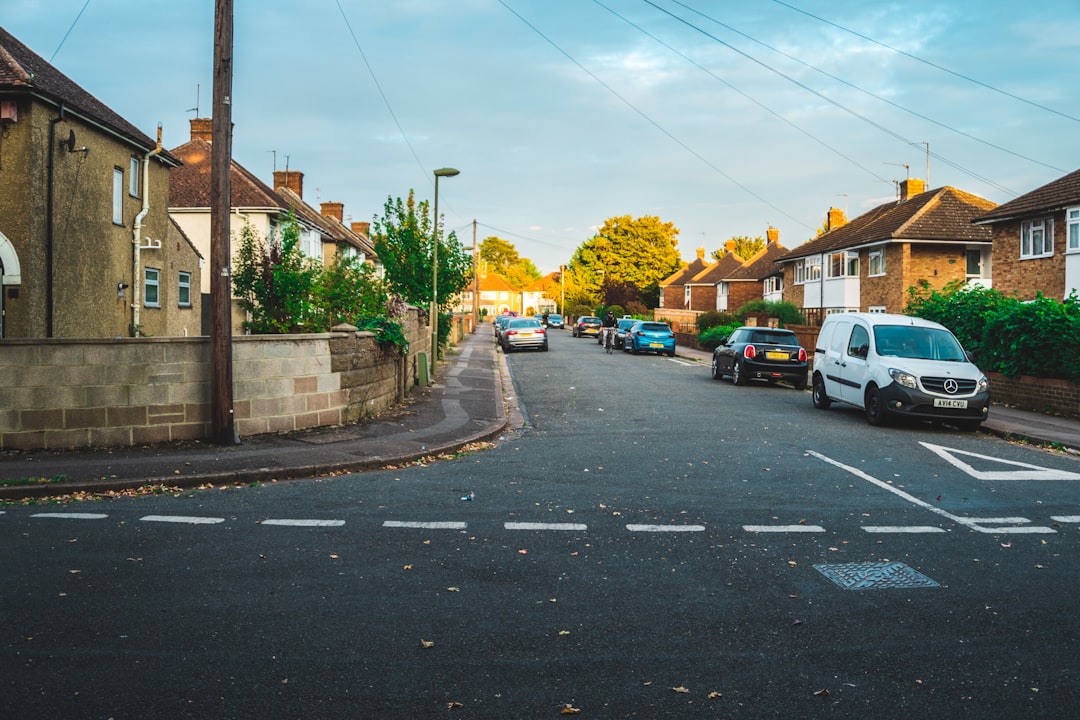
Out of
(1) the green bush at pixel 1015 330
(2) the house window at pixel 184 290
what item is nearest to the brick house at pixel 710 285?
(2) the house window at pixel 184 290

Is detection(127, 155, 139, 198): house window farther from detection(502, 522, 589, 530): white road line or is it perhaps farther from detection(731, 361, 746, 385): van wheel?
detection(502, 522, 589, 530): white road line

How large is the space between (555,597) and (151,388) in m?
7.74

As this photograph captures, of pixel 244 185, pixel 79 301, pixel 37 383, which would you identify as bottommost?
pixel 37 383

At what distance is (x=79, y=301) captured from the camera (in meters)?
20.3

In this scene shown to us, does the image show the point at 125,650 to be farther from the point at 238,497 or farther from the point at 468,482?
the point at 468,482

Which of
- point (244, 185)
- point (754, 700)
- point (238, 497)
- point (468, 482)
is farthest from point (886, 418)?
point (244, 185)

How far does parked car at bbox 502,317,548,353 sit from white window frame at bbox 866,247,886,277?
15644 mm

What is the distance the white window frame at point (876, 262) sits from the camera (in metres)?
39.1

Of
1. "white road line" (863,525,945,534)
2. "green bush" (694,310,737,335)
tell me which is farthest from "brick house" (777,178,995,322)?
"white road line" (863,525,945,534)

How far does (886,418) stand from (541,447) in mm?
6167

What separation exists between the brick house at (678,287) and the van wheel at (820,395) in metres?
67.9

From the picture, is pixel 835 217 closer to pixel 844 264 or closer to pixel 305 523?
pixel 844 264

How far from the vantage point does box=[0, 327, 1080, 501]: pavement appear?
351 inches

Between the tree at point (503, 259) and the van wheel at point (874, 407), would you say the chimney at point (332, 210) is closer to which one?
the van wheel at point (874, 407)
